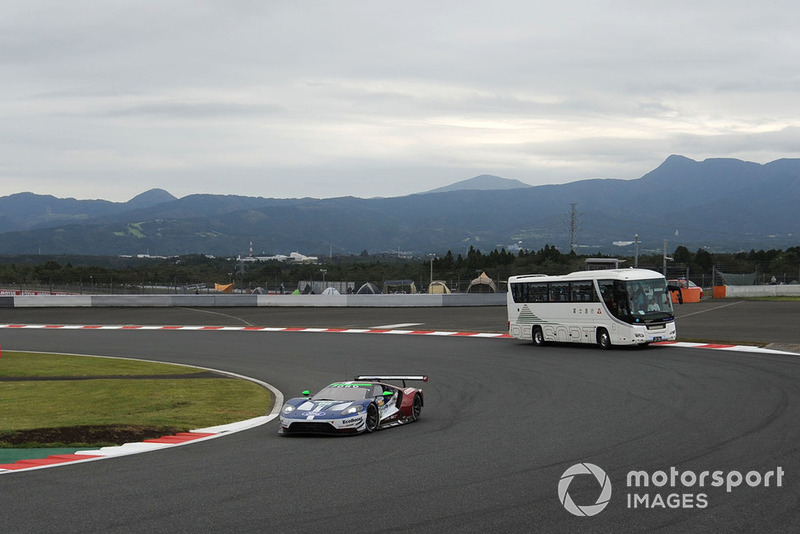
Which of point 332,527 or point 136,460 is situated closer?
point 332,527

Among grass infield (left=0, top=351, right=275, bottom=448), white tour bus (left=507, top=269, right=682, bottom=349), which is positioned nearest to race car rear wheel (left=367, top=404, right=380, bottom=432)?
grass infield (left=0, top=351, right=275, bottom=448)

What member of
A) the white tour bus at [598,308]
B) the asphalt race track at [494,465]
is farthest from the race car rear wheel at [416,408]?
the white tour bus at [598,308]

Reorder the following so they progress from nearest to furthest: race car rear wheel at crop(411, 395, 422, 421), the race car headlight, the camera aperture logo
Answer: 1. the camera aperture logo
2. the race car headlight
3. race car rear wheel at crop(411, 395, 422, 421)

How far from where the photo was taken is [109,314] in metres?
55.8

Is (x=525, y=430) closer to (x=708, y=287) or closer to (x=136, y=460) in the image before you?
(x=136, y=460)

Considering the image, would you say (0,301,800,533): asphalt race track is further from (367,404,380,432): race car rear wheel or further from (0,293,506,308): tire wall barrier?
(0,293,506,308): tire wall barrier

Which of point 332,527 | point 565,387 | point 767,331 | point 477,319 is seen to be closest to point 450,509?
point 332,527

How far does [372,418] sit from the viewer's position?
630 inches

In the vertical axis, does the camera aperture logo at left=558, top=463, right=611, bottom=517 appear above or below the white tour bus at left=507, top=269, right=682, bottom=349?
below

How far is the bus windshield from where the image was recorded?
3114cm

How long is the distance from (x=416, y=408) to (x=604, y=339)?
16.3m

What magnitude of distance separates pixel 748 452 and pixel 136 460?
9.32m

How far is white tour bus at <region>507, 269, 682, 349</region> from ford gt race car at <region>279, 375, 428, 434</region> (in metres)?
15.8
